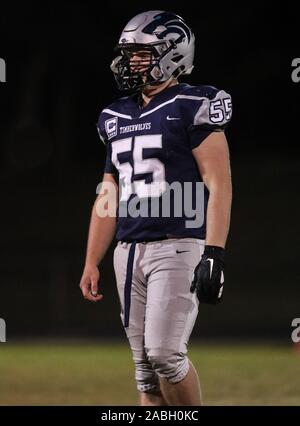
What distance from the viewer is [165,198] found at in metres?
3.59

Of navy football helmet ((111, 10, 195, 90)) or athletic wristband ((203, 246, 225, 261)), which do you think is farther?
navy football helmet ((111, 10, 195, 90))

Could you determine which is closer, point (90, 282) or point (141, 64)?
point (141, 64)

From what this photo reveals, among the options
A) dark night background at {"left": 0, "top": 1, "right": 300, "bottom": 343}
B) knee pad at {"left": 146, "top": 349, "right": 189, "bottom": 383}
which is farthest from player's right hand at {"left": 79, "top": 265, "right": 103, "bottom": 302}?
dark night background at {"left": 0, "top": 1, "right": 300, "bottom": 343}

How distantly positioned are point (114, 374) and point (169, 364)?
2.87 m

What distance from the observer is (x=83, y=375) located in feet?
20.4

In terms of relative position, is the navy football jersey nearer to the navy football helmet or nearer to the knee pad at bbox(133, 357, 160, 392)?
the navy football helmet

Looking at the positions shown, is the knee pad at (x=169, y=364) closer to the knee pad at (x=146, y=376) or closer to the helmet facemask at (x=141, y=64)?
the knee pad at (x=146, y=376)

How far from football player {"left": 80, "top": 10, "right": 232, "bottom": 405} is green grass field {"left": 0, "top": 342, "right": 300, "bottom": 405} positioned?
1485 millimetres

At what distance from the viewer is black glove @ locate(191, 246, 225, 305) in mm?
3395

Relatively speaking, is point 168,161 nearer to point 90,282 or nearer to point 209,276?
point 209,276

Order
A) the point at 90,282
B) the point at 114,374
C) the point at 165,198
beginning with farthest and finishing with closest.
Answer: the point at 114,374, the point at 90,282, the point at 165,198

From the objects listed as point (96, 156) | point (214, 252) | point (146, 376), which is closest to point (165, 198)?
point (214, 252)

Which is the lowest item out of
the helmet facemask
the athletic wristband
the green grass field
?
the green grass field

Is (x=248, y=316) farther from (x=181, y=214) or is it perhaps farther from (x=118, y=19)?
(x=181, y=214)
